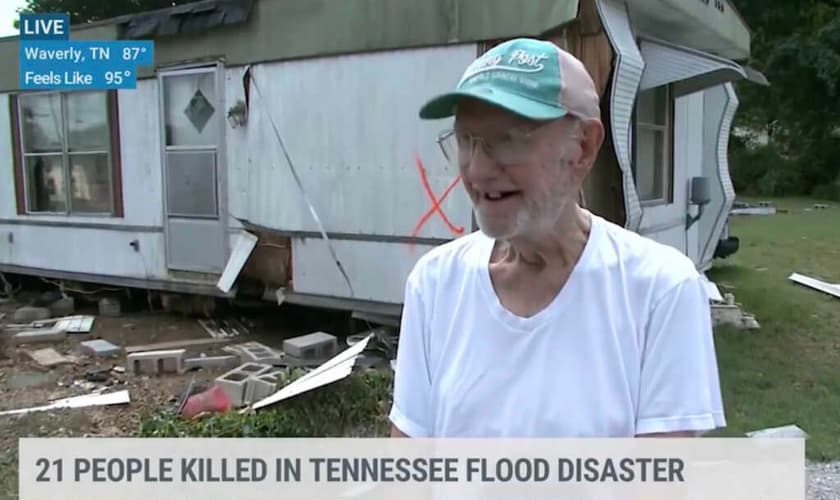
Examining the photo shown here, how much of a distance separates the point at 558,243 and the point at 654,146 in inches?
230

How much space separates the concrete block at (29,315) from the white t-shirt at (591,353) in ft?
25.4

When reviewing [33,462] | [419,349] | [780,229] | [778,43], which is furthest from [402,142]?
[778,43]

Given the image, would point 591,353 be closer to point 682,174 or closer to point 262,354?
point 262,354

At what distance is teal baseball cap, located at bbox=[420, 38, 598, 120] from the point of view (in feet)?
4.29

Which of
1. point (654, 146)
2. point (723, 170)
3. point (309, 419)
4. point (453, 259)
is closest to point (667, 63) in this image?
point (654, 146)

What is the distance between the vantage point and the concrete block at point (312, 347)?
5945 millimetres

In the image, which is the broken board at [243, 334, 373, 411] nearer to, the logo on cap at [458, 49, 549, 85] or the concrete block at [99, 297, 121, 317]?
the logo on cap at [458, 49, 549, 85]

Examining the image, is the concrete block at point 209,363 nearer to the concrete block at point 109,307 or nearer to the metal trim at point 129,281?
the metal trim at point 129,281

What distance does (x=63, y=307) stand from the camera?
849cm

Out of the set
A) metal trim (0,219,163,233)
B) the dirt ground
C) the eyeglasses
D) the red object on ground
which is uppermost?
the eyeglasses

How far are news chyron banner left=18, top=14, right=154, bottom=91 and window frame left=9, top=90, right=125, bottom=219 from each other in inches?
4.8

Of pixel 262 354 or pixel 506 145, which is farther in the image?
pixel 262 354

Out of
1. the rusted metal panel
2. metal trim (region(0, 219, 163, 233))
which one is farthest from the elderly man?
metal trim (region(0, 219, 163, 233))

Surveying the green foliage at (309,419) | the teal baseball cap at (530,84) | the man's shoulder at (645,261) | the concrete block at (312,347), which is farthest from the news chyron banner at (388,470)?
the concrete block at (312,347)
